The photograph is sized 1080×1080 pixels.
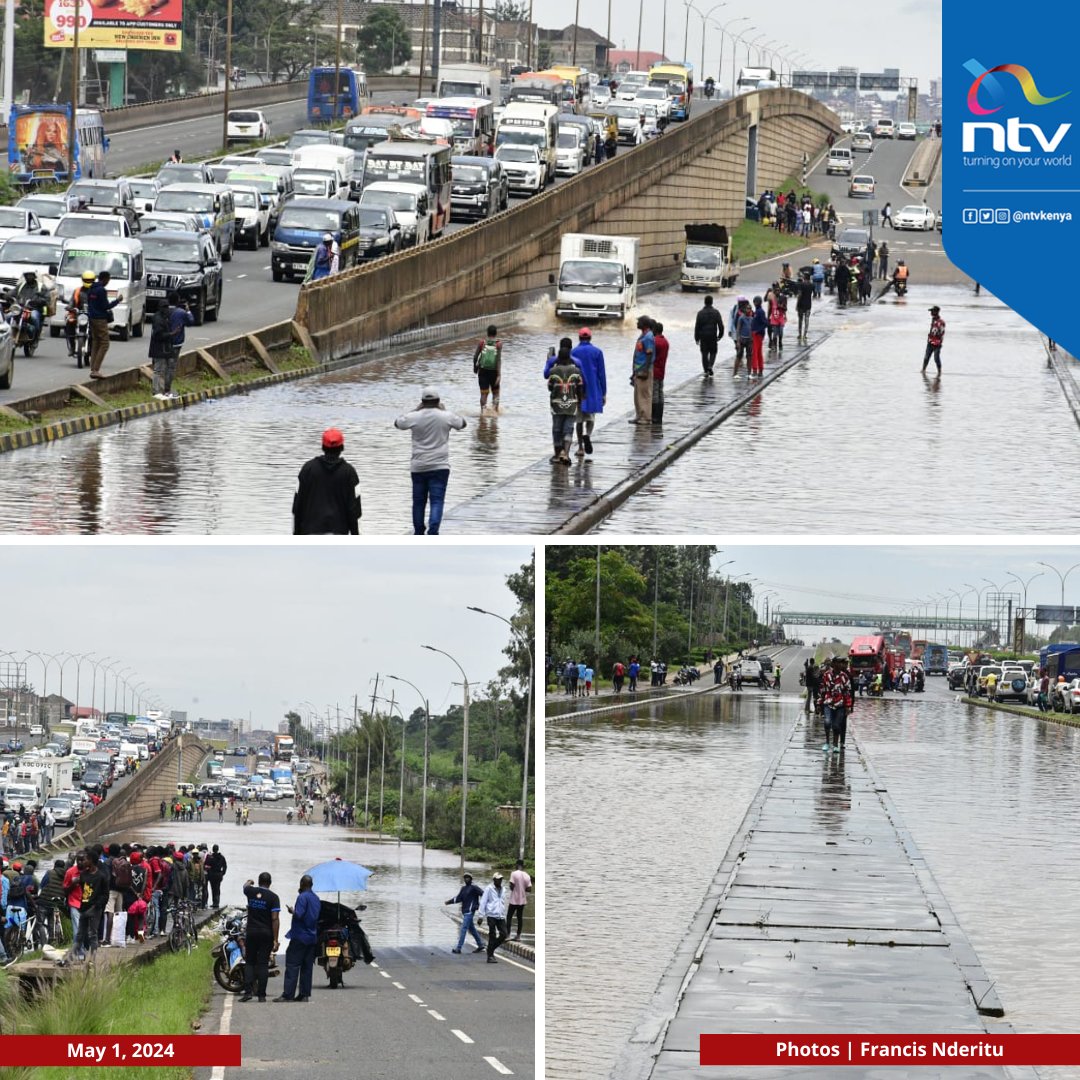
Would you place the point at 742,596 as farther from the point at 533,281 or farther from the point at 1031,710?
the point at 533,281

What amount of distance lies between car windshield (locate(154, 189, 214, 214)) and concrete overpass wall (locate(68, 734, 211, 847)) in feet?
49.8

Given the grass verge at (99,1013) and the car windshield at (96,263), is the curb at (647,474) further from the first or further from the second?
the car windshield at (96,263)

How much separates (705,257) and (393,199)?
56.8 feet

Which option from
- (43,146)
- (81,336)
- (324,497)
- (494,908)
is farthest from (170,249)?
(324,497)

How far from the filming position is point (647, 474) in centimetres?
2527

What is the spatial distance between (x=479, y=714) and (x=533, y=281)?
Answer: 149ft

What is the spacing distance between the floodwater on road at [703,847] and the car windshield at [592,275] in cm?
2175

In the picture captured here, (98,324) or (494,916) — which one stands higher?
(98,324)

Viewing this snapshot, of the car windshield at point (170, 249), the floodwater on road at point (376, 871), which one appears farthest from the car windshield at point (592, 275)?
the floodwater on road at point (376, 871)

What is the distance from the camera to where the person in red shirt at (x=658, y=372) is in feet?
97.5

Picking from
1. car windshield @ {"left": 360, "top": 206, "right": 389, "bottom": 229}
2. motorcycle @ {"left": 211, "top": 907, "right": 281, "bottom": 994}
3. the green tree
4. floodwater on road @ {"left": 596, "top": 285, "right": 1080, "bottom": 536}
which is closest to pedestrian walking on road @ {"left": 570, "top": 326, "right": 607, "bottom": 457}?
floodwater on road @ {"left": 596, "top": 285, "right": 1080, "bottom": 536}

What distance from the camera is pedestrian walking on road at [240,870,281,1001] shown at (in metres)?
13.0

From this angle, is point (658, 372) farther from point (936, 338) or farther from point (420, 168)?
point (420, 168)

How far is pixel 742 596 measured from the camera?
15.9 metres
